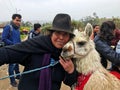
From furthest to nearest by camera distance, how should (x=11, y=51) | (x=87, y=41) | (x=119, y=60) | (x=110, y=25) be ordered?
(x=110, y=25) → (x=119, y=60) → (x=87, y=41) → (x=11, y=51)

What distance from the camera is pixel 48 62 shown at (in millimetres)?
2836

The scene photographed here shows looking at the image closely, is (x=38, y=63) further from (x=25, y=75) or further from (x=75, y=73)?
(x=75, y=73)

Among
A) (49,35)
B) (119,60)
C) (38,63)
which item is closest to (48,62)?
(38,63)

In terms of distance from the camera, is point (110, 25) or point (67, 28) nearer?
point (67, 28)

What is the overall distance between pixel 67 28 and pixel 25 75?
0.58 meters

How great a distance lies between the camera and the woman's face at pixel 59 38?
2820 mm

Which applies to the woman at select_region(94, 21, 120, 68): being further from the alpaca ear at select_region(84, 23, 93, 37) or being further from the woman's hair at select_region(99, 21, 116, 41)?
the alpaca ear at select_region(84, 23, 93, 37)

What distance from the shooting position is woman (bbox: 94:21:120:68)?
3.64 meters

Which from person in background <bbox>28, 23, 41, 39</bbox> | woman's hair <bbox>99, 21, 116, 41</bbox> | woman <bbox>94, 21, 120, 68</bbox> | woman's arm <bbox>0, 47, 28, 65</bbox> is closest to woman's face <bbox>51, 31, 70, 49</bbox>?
woman's arm <bbox>0, 47, 28, 65</bbox>

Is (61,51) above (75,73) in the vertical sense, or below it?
above

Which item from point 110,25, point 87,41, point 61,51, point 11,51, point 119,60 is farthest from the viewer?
point 110,25

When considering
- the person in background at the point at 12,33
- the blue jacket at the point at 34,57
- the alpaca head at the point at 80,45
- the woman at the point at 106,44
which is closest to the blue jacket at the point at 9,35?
the person in background at the point at 12,33

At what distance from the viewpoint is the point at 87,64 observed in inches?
120

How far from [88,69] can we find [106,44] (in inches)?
31.4
